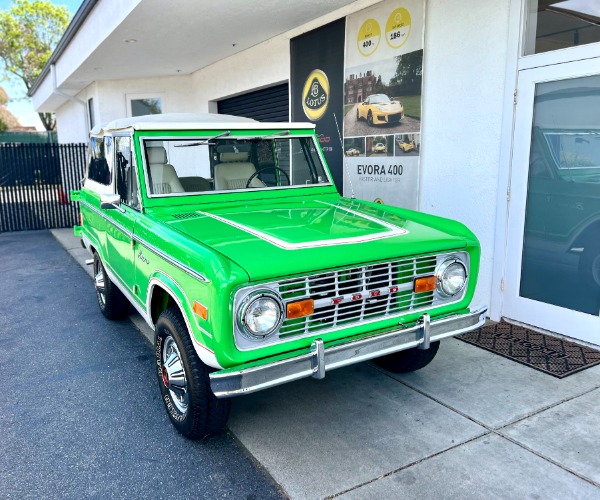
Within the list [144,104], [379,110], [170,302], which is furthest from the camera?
[144,104]

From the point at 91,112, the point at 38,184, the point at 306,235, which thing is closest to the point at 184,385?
the point at 306,235

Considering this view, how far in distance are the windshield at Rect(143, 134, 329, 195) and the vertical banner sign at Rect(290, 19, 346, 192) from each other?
2264 mm

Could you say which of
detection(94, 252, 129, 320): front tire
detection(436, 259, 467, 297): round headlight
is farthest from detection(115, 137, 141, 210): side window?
detection(436, 259, 467, 297): round headlight

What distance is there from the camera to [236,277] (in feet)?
8.05

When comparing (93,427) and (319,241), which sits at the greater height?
(319,241)

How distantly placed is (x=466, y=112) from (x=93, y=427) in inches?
170

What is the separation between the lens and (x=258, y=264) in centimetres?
256

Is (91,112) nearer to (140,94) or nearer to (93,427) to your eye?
(140,94)

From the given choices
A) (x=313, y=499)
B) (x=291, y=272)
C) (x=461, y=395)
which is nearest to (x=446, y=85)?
(x=461, y=395)

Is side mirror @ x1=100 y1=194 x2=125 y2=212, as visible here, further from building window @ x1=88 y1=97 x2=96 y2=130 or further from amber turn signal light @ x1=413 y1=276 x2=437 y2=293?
building window @ x1=88 y1=97 x2=96 y2=130

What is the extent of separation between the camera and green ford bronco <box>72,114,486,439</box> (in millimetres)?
2578

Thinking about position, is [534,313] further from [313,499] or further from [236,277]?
[236,277]

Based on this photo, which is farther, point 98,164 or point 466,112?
point 98,164

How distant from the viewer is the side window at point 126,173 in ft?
12.6
